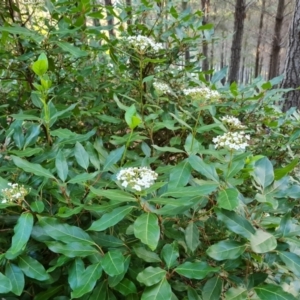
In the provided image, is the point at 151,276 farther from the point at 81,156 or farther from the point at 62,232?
the point at 81,156

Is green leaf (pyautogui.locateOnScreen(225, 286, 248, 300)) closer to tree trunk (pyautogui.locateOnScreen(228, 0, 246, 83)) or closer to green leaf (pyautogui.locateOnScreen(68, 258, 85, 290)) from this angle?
green leaf (pyautogui.locateOnScreen(68, 258, 85, 290))

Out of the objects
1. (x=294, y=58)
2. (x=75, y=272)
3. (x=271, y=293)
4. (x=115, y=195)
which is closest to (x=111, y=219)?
(x=115, y=195)

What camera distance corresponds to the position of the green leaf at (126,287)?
72 cm

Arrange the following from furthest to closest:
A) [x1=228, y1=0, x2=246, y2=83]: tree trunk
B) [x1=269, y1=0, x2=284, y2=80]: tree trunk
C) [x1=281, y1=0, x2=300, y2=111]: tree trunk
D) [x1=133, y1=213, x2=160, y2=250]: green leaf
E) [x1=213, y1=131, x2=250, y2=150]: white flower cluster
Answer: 1. [x1=269, y1=0, x2=284, y2=80]: tree trunk
2. [x1=228, y1=0, x2=246, y2=83]: tree trunk
3. [x1=281, y1=0, x2=300, y2=111]: tree trunk
4. [x1=213, y1=131, x2=250, y2=150]: white flower cluster
5. [x1=133, y1=213, x2=160, y2=250]: green leaf

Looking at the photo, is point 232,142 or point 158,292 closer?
point 158,292

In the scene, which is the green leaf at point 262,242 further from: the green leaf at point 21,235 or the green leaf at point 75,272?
the green leaf at point 21,235

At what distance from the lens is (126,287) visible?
72 centimetres

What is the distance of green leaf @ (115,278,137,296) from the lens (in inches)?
28.3

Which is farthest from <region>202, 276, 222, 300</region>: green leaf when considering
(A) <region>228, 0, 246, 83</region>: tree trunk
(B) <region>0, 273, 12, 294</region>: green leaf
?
(A) <region>228, 0, 246, 83</region>: tree trunk

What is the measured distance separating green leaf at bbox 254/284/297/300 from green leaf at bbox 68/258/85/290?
0.42 m

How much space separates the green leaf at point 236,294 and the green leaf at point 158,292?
156mm

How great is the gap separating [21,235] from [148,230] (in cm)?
29

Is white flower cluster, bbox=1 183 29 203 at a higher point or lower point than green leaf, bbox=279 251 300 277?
higher

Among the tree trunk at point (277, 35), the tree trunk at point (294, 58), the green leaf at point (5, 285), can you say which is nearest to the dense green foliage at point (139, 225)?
the green leaf at point (5, 285)
